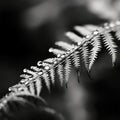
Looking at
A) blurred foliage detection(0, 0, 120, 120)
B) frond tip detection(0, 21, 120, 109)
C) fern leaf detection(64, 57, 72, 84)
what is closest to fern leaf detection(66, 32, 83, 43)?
frond tip detection(0, 21, 120, 109)

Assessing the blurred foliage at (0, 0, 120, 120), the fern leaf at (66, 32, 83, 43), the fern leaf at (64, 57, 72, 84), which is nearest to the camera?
the fern leaf at (64, 57, 72, 84)

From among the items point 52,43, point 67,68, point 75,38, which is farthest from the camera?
point 52,43

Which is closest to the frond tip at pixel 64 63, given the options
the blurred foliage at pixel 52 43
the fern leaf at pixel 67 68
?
the fern leaf at pixel 67 68

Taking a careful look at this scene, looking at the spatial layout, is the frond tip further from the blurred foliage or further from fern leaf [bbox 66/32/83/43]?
the blurred foliage

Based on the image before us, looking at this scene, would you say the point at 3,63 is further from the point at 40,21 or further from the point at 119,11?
the point at 119,11

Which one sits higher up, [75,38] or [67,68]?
[75,38]

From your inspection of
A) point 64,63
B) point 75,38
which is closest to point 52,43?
point 75,38

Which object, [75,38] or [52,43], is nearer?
[75,38]

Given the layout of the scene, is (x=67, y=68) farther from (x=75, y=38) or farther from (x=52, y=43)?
(x=52, y=43)

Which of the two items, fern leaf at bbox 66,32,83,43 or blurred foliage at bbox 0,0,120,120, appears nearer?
fern leaf at bbox 66,32,83,43

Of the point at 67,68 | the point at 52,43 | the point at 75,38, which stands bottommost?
the point at 67,68

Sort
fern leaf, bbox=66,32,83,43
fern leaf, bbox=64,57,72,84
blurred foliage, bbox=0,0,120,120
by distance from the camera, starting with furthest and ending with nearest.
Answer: blurred foliage, bbox=0,0,120,120 → fern leaf, bbox=66,32,83,43 → fern leaf, bbox=64,57,72,84

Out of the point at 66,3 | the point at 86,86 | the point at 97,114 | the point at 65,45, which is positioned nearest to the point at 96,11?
the point at 66,3

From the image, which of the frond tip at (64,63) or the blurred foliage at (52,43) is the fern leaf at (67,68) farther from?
the blurred foliage at (52,43)
